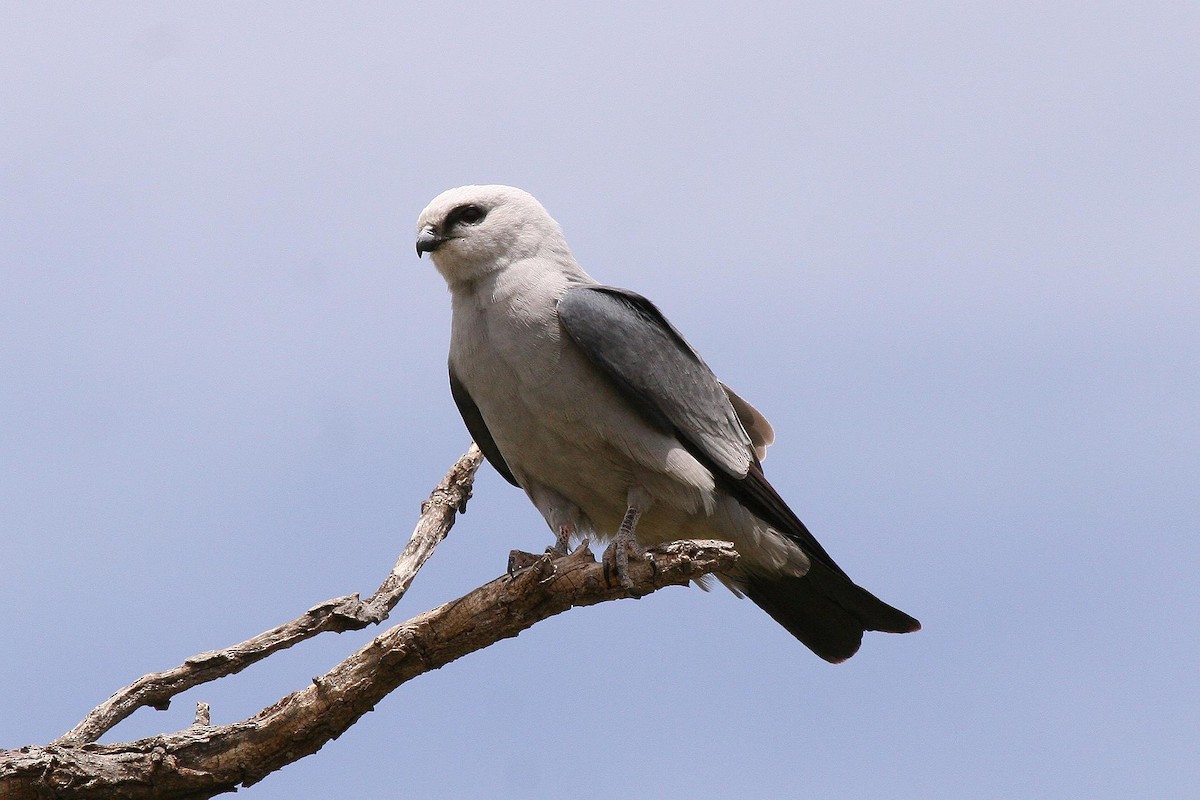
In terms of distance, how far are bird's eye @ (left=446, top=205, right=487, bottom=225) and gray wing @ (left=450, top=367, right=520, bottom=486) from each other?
2.53 ft

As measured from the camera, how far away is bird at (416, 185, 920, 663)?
19.1 ft

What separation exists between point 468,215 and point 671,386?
1.45 metres

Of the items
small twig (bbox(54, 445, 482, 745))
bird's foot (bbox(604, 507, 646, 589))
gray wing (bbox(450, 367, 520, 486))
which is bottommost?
bird's foot (bbox(604, 507, 646, 589))

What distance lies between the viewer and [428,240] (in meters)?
6.31

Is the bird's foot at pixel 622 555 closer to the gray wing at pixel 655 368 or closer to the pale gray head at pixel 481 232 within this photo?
the gray wing at pixel 655 368

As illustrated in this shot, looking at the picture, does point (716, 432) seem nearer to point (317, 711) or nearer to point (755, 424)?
point (755, 424)

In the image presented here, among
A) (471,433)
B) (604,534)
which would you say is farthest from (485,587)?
(471,433)

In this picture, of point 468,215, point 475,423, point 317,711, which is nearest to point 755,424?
point 475,423

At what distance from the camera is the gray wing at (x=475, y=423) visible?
21.3 ft

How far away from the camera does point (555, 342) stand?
586cm

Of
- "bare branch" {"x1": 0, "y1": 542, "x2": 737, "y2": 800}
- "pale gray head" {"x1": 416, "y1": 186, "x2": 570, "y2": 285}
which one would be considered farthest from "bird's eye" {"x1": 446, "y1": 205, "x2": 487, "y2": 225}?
"bare branch" {"x1": 0, "y1": 542, "x2": 737, "y2": 800}

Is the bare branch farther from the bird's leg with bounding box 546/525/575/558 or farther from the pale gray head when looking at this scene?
the pale gray head

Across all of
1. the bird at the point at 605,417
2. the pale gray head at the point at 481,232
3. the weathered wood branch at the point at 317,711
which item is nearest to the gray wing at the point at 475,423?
the bird at the point at 605,417

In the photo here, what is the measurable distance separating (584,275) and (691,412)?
100 cm
